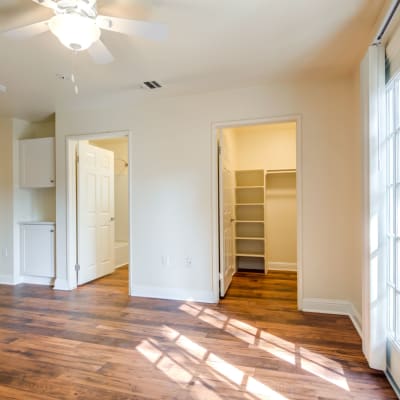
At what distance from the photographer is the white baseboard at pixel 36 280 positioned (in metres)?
4.40

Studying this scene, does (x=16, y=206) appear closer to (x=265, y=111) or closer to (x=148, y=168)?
(x=148, y=168)

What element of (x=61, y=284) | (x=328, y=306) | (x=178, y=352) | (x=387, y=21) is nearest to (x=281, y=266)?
(x=328, y=306)

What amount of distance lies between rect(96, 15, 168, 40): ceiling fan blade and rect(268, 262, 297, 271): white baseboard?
4398 mm

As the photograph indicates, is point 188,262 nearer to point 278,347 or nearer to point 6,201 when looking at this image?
point 278,347

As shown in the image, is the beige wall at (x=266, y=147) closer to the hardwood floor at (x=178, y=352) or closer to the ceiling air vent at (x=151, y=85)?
the ceiling air vent at (x=151, y=85)

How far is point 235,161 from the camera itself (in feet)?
17.1

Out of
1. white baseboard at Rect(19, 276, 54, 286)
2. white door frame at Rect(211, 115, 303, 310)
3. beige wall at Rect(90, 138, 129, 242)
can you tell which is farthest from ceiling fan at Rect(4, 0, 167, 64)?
beige wall at Rect(90, 138, 129, 242)

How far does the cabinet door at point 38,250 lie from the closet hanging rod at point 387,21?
439 cm

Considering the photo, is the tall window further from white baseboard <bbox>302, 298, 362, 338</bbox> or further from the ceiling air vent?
the ceiling air vent

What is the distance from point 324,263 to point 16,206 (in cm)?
449

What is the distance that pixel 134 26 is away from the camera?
1.79 metres

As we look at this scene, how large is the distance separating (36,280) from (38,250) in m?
0.49

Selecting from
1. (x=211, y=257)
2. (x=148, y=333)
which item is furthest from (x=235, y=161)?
(x=148, y=333)

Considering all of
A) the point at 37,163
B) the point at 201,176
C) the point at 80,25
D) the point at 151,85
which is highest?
the point at 151,85
